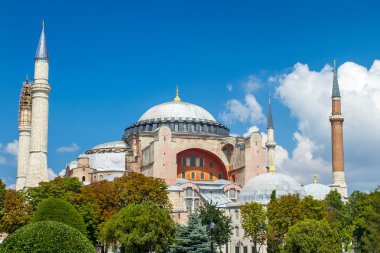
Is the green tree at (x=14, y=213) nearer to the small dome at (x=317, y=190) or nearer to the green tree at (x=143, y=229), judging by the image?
the green tree at (x=143, y=229)

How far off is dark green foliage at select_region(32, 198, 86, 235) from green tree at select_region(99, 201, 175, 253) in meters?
2.87

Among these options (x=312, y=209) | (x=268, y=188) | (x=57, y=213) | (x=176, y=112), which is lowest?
(x=57, y=213)

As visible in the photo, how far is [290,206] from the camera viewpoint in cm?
4522

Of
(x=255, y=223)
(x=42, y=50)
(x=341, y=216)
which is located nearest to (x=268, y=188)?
(x=255, y=223)

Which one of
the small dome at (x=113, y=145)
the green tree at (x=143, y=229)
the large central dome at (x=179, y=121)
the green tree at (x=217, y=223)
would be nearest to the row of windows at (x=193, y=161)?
the large central dome at (x=179, y=121)

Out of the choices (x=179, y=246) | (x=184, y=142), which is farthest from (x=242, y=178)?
(x=179, y=246)

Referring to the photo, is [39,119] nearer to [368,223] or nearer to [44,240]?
[368,223]

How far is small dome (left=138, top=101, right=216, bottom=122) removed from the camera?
229ft

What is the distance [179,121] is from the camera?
68.2m

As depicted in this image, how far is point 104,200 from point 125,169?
2040 centimetres

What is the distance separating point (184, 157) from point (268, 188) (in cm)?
1443

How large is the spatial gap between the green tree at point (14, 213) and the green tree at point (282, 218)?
16666 mm

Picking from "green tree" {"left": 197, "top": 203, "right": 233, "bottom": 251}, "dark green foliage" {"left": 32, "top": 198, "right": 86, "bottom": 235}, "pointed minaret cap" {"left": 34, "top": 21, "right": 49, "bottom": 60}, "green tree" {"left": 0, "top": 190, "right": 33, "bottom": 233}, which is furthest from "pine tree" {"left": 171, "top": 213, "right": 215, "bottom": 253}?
"pointed minaret cap" {"left": 34, "top": 21, "right": 49, "bottom": 60}

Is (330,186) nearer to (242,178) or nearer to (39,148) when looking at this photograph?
(242,178)
